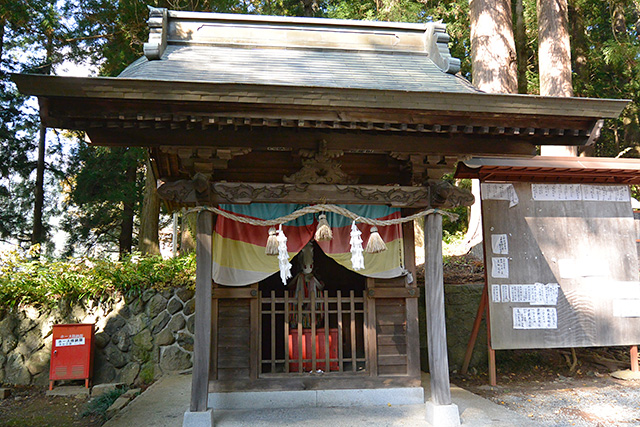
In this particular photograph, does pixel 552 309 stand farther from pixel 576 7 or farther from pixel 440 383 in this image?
pixel 576 7

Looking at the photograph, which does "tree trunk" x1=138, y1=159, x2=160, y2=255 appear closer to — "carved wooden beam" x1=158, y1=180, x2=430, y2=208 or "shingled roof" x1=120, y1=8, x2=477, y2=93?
"shingled roof" x1=120, y1=8, x2=477, y2=93

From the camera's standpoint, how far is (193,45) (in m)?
6.46

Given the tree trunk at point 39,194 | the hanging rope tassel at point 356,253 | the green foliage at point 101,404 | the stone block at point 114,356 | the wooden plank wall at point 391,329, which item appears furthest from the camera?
the tree trunk at point 39,194

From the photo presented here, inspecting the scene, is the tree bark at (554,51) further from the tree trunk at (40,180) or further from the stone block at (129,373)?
the tree trunk at (40,180)

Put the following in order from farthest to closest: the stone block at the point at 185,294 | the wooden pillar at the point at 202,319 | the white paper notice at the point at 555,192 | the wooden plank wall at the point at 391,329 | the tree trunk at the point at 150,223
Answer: the tree trunk at the point at 150,223, the stone block at the point at 185,294, the white paper notice at the point at 555,192, the wooden plank wall at the point at 391,329, the wooden pillar at the point at 202,319

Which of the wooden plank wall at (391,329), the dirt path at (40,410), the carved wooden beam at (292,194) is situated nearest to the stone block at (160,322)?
the dirt path at (40,410)

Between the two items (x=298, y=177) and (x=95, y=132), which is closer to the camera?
(x=95, y=132)

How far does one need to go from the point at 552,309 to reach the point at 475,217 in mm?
3927

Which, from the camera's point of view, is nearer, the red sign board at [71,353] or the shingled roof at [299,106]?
the shingled roof at [299,106]

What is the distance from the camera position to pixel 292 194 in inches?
201

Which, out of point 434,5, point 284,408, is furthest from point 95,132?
point 434,5

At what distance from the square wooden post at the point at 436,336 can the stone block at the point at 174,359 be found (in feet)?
15.1

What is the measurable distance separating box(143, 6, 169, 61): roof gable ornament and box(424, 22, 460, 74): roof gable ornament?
12.3ft

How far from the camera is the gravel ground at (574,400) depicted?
5.26m
